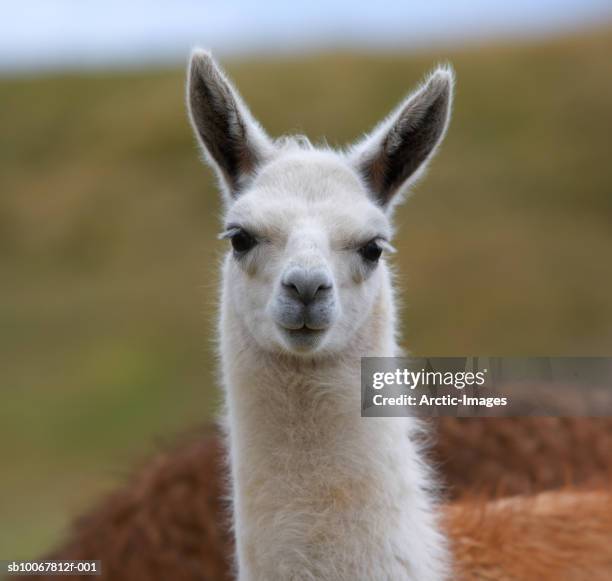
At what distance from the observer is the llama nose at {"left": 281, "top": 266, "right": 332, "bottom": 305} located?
3.02 m

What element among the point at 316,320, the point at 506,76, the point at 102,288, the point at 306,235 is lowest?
the point at 316,320

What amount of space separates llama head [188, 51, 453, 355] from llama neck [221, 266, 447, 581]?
4.2 inches

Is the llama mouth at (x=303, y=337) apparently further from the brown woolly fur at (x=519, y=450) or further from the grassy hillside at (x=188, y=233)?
the grassy hillside at (x=188, y=233)

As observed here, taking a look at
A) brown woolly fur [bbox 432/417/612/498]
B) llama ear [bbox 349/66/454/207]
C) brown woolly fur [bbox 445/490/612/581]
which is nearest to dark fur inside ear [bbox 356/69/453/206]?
llama ear [bbox 349/66/454/207]

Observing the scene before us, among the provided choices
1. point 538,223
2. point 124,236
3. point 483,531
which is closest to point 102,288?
point 124,236

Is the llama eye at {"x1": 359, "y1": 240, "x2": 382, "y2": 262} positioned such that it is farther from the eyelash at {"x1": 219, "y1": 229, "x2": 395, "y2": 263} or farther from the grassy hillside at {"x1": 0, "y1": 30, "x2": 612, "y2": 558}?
the grassy hillside at {"x1": 0, "y1": 30, "x2": 612, "y2": 558}

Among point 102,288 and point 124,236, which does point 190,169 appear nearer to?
point 124,236

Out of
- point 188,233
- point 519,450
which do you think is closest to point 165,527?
point 519,450

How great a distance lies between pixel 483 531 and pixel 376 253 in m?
1.05

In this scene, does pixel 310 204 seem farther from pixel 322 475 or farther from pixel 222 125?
pixel 322 475

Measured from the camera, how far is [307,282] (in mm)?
3018

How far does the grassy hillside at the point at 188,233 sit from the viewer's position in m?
14.5

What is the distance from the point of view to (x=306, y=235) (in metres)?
3.15

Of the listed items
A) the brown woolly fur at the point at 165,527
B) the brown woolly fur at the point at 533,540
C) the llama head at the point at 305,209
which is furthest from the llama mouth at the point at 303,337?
the brown woolly fur at the point at 165,527
